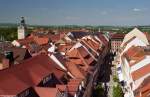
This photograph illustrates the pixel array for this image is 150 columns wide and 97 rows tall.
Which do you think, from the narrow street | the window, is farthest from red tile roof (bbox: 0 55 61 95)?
the narrow street

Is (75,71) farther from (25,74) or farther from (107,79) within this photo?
(107,79)

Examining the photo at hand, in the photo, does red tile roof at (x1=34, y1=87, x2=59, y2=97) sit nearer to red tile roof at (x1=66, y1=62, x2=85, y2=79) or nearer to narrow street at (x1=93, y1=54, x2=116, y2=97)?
red tile roof at (x1=66, y1=62, x2=85, y2=79)

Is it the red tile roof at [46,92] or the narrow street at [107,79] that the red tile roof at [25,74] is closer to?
the red tile roof at [46,92]

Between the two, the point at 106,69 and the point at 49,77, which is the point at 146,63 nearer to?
the point at 49,77

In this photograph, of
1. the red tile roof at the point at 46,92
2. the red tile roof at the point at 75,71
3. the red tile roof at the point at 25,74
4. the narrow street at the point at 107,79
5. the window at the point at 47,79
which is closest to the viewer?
the red tile roof at the point at 25,74

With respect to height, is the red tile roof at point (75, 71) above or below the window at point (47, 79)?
below

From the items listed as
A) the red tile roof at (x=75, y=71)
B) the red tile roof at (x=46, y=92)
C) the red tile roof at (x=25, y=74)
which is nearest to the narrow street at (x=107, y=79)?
the red tile roof at (x=75, y=71)

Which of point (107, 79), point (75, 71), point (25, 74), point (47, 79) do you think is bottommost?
point (107, 79)

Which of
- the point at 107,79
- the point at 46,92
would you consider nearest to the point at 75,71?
the point at 46,92

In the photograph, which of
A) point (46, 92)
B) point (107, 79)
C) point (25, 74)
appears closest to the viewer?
point (46, 92)

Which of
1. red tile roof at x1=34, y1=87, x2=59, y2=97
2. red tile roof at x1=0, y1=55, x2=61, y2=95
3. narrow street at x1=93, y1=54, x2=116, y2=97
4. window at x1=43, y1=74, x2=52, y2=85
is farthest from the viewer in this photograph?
narrow street at x1=93, y1=54, x2=116, y2=97

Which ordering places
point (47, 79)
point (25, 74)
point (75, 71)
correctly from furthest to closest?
point (75, 71), point (47, 79), point (25, 74)

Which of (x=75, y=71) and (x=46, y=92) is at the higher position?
(x=46, y=92)

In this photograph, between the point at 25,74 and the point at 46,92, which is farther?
the point at 25,74
